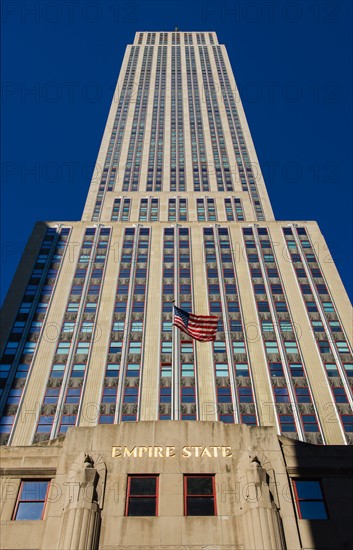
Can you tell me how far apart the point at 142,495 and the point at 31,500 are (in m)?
5.60

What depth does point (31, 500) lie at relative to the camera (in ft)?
85.0

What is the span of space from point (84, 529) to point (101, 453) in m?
4.27

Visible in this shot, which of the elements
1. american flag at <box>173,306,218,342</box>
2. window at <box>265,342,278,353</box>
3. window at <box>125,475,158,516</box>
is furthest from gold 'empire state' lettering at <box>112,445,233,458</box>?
window at <box>265,342,278,353</box>

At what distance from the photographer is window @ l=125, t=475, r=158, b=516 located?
84.5ft

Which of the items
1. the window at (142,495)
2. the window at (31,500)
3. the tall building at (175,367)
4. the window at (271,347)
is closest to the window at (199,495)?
the tall building at (175,367)

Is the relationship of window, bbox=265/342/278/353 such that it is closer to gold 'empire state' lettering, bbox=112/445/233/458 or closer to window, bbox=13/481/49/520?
gold 'empire state' lettering, bbox=112/445/233/458

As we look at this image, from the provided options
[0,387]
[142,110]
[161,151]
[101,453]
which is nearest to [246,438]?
[101,453]

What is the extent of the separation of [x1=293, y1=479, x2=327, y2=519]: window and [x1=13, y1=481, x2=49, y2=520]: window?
1301cm

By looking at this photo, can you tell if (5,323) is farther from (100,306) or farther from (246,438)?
(246,438)

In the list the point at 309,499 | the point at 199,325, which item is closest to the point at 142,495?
the point at 309,499

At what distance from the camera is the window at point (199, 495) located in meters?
25.8

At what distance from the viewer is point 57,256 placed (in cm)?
8075

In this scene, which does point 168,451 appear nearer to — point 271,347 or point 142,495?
point 142,495

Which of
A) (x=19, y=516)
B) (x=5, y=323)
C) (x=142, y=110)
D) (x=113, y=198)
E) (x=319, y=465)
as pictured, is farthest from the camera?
(x=142, y=110)
